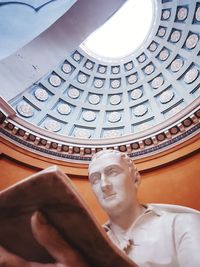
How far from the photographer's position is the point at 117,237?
171 centimetres

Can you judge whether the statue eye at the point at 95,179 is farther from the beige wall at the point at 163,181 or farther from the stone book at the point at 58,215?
the beige wall at the point at 163,181

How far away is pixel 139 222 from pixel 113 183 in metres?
0.22

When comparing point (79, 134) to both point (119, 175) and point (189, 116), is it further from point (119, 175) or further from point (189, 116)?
point (119, 175)

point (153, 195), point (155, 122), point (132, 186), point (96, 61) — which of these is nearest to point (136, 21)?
point (96, 61)

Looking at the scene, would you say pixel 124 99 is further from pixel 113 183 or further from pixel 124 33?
pixel 113 183

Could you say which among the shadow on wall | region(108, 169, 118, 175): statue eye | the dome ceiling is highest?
the dome ceiling

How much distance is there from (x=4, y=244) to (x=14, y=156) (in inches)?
217

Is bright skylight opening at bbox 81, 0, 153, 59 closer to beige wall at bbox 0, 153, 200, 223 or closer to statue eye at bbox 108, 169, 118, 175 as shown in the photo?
beige wall at bbox 0, 153, 200, 223

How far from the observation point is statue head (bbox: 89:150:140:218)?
66.4 inches

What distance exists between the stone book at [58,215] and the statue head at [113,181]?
512mm

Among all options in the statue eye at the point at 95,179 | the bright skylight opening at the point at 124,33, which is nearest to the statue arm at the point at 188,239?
the statue eye at the point at 95,179


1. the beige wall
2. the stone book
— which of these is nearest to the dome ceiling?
the beige wall

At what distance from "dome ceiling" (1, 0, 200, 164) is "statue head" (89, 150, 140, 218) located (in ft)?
17.4

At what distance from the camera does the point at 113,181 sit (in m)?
1.71
